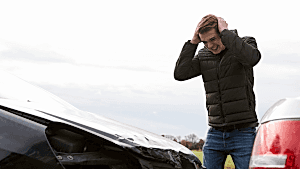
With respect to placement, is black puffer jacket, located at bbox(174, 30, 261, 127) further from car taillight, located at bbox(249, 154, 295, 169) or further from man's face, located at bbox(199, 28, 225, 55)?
car taillight, located at bbox(249, 154, 295, 169)

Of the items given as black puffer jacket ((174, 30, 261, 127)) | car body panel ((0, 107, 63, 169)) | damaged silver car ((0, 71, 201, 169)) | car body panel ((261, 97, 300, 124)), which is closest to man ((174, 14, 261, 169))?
black puffer jacket ((174, 30, 261, 127))

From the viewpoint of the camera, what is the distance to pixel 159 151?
194 cm

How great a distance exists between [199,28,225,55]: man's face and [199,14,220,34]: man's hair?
28 mm

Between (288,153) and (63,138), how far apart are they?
1.21m

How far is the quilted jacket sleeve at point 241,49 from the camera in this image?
2.47 meters

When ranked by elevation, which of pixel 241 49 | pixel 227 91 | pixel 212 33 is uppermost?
pixel 212 33

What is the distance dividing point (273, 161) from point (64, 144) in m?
1.13

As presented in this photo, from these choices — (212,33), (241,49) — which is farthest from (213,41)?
(241,49)

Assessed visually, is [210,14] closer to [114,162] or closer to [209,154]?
[209,154]

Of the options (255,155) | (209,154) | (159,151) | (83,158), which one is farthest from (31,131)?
(209,154)

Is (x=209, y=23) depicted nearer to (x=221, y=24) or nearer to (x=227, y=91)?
(x=221, y=24)

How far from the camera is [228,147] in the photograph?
100 inches

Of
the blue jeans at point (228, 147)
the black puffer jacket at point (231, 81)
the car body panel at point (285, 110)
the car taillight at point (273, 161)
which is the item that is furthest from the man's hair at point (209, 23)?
the car taillight at point (273, 161)

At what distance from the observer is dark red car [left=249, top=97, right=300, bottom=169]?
3.97ft
